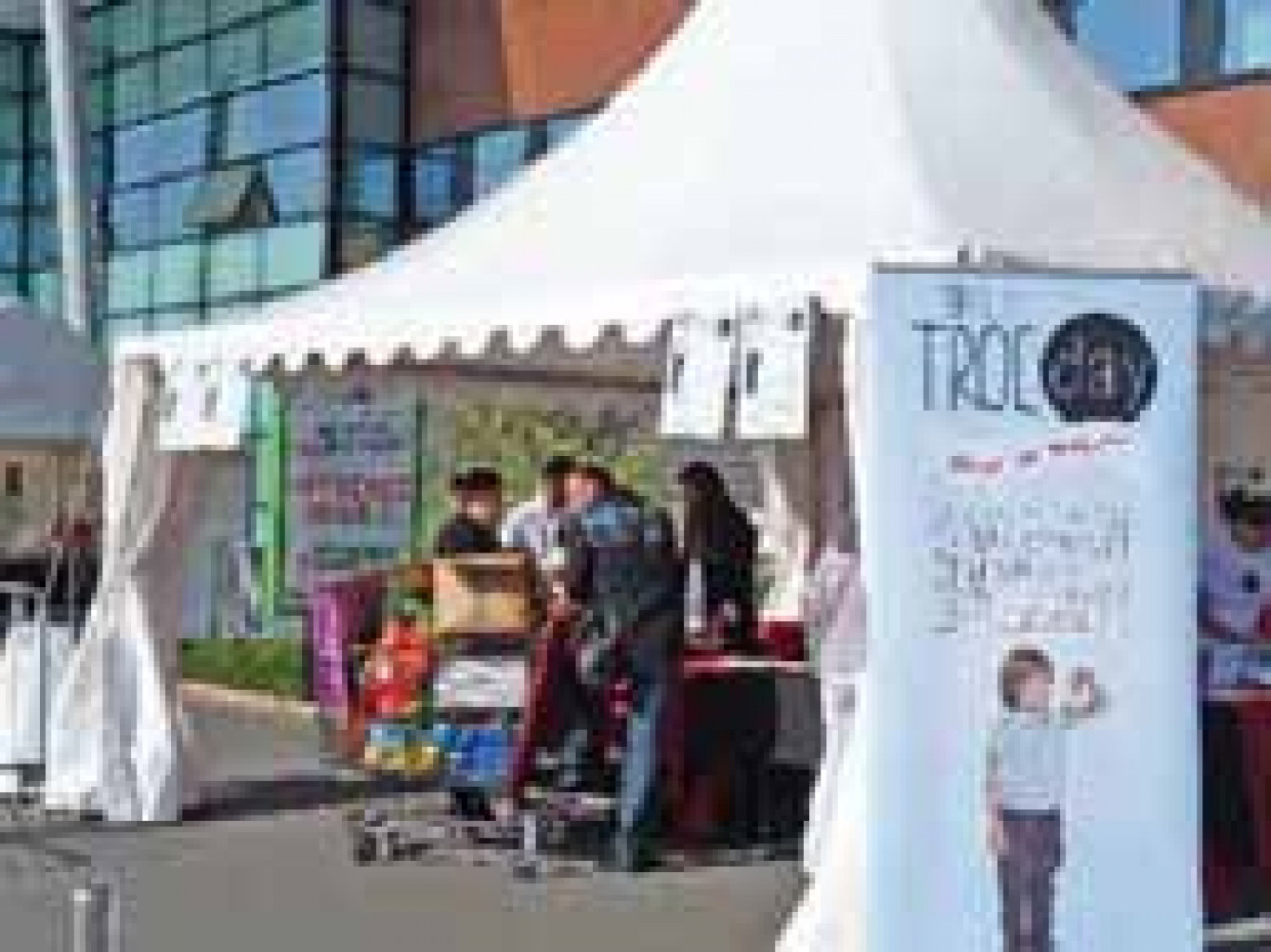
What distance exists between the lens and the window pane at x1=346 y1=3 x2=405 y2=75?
2684cm

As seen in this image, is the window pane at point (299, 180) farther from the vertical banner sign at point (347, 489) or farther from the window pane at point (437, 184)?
the vertical banner sign at point (347, 489)

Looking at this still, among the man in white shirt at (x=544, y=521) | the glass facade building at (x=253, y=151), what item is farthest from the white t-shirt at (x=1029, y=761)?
the glass facade building at (x=253, y=151)

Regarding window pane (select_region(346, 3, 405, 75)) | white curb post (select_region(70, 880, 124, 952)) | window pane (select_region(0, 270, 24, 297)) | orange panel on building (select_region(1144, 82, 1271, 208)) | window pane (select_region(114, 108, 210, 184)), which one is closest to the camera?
white curb post (select_region(70, 880, 124, 952))

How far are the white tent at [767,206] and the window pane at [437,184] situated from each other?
1240 centimetres

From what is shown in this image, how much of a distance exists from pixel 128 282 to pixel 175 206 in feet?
4.10

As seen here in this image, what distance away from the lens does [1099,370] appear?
862 cm

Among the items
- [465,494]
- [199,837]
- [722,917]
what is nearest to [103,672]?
[199,837]

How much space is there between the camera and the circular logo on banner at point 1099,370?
8.61 meters

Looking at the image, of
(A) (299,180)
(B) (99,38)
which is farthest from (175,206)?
(B) (99,38)

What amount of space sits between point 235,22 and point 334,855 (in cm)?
1724

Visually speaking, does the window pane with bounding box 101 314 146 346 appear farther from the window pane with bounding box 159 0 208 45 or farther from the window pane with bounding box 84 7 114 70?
the window pane with bounding box 84 7 114 70

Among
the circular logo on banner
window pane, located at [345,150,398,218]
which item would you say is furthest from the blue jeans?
window pane, located at [345,150,398,218]

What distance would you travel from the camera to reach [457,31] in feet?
86.4

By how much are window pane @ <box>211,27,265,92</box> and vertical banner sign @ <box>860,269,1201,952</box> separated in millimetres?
20438
